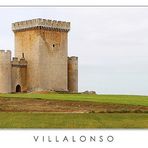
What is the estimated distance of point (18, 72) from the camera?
65.9 meters

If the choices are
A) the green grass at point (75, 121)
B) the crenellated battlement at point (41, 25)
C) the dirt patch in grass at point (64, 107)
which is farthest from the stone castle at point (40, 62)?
the green grass at point (75, 121)

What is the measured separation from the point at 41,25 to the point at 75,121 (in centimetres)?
4204

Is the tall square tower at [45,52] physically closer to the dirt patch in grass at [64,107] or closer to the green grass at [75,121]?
the dirt patch in grass at [64,107]

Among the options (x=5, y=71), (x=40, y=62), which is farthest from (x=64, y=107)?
(x=40, y=62)

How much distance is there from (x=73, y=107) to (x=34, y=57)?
32582mm

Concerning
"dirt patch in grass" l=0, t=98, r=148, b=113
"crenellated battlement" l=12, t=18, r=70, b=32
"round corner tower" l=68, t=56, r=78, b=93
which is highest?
"crenellated battlement" l=12, t=18, r=70, b=32

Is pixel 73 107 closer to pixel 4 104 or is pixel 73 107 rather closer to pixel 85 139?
pixel 4 104

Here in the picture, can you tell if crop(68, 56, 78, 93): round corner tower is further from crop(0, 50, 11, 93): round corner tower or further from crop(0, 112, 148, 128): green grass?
crop(0, 112, 148, 128): green grass

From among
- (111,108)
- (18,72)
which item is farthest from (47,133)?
(18,72)

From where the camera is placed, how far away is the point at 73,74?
6888 cm

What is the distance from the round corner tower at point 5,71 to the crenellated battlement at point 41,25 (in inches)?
201

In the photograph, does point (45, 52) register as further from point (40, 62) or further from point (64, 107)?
point (64, 107)

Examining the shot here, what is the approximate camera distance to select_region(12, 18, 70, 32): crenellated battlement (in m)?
66.2

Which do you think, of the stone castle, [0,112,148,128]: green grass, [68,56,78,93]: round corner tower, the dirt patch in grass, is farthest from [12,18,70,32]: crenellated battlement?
[0,112,148,128]: green grass
